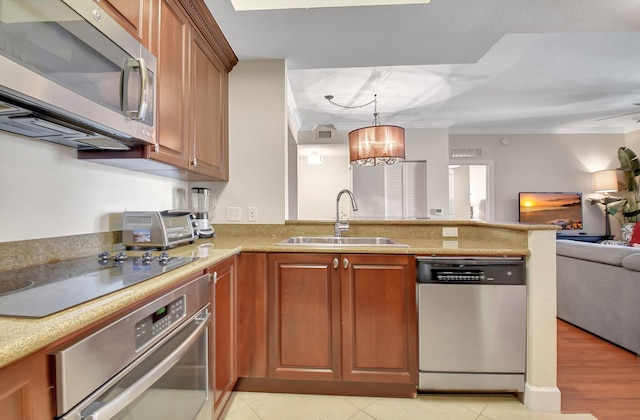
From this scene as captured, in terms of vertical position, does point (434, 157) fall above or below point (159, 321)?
above

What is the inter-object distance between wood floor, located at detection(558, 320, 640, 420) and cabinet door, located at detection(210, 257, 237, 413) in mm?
1814

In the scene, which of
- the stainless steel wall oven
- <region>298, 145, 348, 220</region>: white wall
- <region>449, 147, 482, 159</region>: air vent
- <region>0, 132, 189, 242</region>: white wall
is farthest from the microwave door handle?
<region>449, 147, 482, 159</region>: air vent

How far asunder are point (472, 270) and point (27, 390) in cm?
175

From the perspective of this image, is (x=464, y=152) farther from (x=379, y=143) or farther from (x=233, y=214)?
(x=233, y=214)

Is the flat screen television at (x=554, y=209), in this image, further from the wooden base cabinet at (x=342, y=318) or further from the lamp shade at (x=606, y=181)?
the wooden base cabinet at (x=342, y=318)

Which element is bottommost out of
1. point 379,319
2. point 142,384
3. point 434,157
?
point 379,319

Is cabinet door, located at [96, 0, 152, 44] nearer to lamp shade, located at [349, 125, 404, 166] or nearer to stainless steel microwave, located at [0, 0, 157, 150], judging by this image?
stainless steel microwave, located at [0, 0, 157, 150]

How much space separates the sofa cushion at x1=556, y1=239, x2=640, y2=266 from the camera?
7.54ft

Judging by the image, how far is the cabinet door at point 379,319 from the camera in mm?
1658

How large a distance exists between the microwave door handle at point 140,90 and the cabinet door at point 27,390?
84 cm

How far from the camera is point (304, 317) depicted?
5.57ft

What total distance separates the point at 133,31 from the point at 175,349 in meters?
1.26

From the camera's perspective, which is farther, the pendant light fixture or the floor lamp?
the floor lamp

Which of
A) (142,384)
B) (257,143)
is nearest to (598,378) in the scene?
(142,384)
